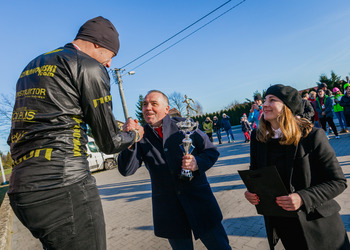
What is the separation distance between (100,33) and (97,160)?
46.4ft

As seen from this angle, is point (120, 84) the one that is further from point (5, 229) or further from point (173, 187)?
point (173, 187)

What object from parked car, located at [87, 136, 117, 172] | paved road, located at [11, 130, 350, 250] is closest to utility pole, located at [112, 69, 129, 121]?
parked car, located at [87, 136, 117, 172]

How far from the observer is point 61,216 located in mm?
1250

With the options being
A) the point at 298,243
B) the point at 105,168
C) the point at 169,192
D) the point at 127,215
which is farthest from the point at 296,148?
the point at 105,168

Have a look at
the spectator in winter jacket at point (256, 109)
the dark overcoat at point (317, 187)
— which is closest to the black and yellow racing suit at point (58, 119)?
the dark overcoat at point (317, 187)

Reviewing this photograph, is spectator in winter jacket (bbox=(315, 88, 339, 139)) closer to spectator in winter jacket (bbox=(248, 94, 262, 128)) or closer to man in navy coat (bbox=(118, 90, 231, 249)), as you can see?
spectator in winter jacket (bbox=(248, 94, 262, 128))

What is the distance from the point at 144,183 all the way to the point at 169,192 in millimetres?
6169

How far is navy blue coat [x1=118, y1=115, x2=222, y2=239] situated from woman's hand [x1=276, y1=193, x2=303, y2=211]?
698mm

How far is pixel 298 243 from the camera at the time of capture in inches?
70.4

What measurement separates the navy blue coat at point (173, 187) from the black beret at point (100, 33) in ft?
3.04

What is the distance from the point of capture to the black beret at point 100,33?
63.1 inches

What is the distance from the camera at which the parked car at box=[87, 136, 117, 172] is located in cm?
1421

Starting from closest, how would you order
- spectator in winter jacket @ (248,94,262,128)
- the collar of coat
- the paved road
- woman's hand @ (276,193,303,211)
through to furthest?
woman's hand @ (276,193,303,211) < the collar of coat < the paved road < spectator in winter jacket @ (248,94,262,128)

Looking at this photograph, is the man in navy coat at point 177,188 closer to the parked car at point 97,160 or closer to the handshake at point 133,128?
the handshake at point 133,128
